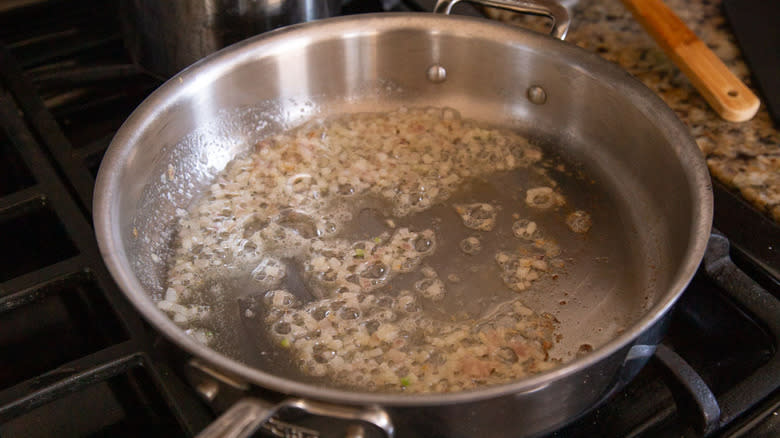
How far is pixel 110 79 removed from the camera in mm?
→ 1007

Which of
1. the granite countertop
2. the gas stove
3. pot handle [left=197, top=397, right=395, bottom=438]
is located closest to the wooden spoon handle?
the granite countertop

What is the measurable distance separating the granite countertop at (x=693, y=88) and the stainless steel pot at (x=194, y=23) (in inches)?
14.2

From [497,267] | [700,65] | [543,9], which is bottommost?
[497,267]

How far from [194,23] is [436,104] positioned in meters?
0.34

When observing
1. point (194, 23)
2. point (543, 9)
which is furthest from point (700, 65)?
point (194, 23)

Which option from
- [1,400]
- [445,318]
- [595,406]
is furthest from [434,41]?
[1,400]

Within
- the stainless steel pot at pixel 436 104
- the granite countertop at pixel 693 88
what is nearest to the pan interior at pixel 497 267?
the stainless steel pot at pixel 436 104

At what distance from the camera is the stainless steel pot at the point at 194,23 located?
2.99ft

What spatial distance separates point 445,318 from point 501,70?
37 centimetres

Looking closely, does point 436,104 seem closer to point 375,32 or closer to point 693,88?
point 375,32

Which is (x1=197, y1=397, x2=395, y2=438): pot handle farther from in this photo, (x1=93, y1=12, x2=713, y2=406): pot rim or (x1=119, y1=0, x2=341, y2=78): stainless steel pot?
(x1=119, y1=0, x2=341, y2=78): stainless steel pot

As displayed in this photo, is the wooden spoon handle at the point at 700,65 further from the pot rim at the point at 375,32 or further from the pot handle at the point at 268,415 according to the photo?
the pot handle at the point at 268,415

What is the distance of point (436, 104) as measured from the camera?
104cm

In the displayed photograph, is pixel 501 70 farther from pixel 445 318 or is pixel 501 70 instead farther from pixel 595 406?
pixel 595 406
